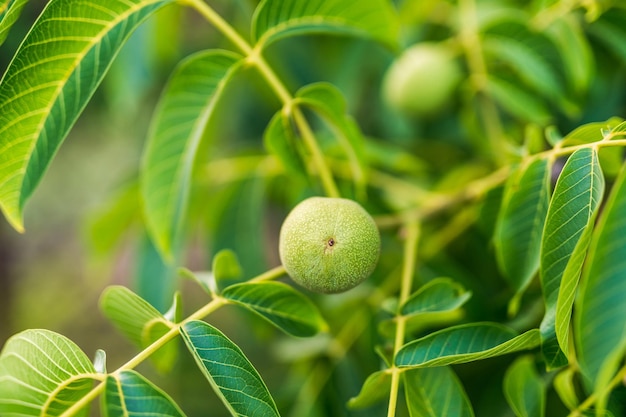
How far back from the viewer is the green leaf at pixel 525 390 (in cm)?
91

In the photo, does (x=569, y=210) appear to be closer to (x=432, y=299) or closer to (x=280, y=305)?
(x=432, y=299)

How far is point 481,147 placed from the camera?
1.44 meters

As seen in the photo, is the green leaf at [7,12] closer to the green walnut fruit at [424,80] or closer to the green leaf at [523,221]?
the green leaf at [523,221]

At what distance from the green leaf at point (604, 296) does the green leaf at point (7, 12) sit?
2.50 feet

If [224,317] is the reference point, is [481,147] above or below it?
above

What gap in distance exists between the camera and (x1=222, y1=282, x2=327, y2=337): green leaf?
36.2 inches

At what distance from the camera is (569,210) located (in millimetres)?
752

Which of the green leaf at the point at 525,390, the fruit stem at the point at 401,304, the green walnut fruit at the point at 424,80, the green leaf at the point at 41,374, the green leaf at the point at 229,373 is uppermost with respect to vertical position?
the green walnut fruit at the point at 424,80

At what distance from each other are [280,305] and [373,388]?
190 millimetres

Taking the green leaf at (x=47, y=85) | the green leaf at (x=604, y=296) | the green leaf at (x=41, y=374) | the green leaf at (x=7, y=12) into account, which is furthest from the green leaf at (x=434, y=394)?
the green leaf at (x=7, y=12)

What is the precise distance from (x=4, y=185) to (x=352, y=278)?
0.50 m

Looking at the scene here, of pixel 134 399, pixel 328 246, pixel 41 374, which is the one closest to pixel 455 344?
pixel 328 246

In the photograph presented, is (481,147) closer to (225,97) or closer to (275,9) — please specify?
(275,9)

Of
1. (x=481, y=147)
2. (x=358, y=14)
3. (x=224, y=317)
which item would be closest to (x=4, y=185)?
(x=358, y=14)
